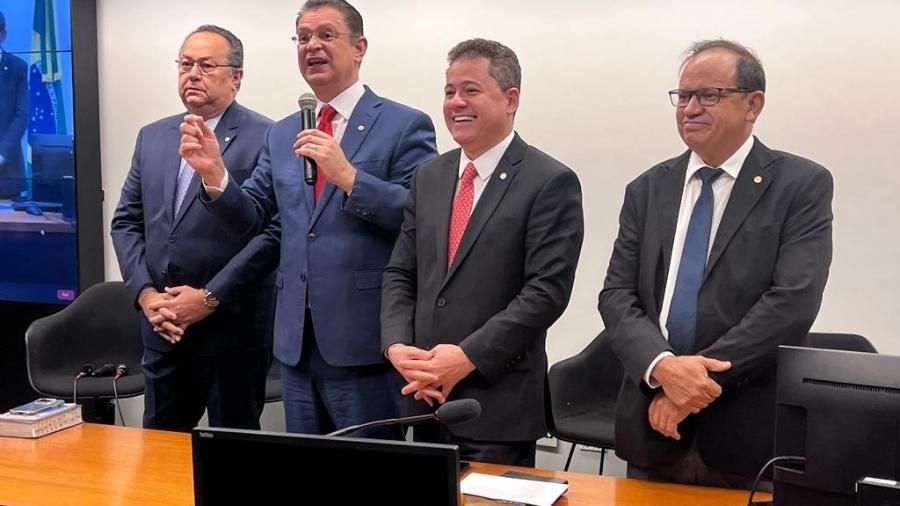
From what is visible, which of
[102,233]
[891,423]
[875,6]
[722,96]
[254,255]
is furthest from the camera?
[102,233]

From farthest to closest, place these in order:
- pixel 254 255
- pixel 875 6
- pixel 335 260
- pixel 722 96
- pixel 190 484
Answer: pixel 875 6 → pixel 254 255 → pixel 335 260 → pixel 722 96 → pixel 190 484

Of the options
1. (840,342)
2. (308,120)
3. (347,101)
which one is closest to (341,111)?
(347,101)

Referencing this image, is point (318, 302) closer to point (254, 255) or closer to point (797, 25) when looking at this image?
point (254, 255)

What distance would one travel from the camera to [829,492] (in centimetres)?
173

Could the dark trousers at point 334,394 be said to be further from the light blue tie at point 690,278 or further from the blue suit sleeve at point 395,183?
the light blue tie at point 690,278

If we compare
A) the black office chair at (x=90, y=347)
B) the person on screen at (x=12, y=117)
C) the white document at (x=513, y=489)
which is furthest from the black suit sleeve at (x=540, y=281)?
the person on screen at (x=12, y=117)

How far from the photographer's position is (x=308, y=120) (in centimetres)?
303

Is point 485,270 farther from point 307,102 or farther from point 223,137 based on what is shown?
point 223,137

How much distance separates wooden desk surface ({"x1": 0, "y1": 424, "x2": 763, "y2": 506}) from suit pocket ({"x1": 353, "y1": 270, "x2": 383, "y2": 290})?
0.70 meters

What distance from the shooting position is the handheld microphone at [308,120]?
300 cm

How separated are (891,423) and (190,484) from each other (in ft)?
5.12

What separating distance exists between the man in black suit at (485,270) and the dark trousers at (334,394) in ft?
0.78

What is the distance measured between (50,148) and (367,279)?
111 inches

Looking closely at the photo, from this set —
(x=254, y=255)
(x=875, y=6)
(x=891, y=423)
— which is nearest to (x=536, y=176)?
(x=254, y=255)
